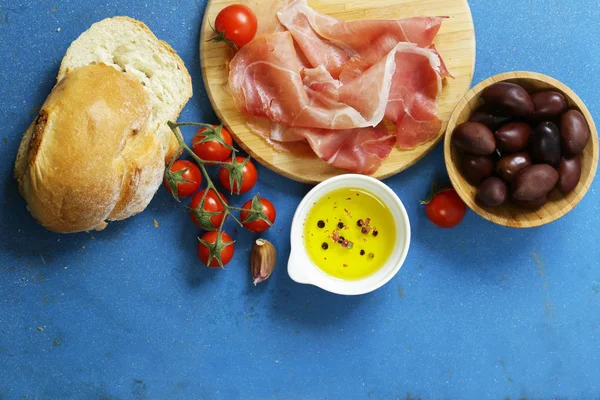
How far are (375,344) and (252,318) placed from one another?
15.2 inches

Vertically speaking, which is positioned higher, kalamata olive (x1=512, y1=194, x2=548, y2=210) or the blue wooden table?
kalamata olive (x1=512, y1=194, x2=548, y2=210)

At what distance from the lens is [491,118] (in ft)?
5.01

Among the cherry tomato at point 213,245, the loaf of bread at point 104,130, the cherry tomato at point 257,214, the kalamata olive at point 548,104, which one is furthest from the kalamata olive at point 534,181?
the loaf of bread at point 104,130

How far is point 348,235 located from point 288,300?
0.91 ft

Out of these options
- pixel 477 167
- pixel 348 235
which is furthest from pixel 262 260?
pixel 477 167

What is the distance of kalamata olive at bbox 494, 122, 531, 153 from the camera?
1.49 metres

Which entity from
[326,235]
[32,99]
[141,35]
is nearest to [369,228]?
[326,235]

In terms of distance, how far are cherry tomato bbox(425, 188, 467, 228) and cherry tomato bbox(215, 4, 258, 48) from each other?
0.72 metres

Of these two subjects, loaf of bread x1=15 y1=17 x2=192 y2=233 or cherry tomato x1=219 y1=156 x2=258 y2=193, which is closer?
loaf of bread x1=15 y1=17 x2=192 y2=233

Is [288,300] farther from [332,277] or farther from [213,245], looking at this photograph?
[213,245]

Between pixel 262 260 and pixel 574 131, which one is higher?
pixel 574 131

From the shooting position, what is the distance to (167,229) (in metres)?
1.71

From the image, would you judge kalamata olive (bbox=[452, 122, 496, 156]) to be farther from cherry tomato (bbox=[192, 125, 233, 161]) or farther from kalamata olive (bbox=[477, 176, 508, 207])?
cherry tomato (bbox=[192, 125, 233, 161])

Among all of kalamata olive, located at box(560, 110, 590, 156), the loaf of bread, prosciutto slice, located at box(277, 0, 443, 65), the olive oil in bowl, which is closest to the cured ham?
prosciutto slice, located at box(277, 0, 443, 65)
